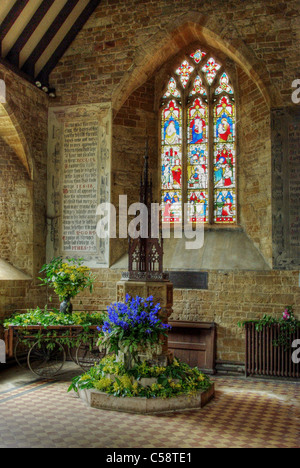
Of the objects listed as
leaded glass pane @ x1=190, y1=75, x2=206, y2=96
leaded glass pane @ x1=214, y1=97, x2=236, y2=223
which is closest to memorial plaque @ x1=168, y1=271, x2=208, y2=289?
leaded glass pane @ x1=214, y1=97, x2=236, y2=223

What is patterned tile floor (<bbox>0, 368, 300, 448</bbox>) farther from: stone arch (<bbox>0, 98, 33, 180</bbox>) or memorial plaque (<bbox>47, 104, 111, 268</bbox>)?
stone arch (<bbox>0, 98, 33, 180</bbox>)

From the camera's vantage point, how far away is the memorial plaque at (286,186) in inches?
322

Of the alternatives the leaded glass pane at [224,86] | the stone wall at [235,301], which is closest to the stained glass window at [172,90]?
the leaded glass pane at [224,86]

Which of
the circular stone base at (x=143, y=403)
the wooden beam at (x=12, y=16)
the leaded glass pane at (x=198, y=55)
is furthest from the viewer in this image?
the leaded glass pane at (x=198, y=55)

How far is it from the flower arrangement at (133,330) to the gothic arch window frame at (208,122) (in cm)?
387

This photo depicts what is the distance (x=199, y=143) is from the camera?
384 inches

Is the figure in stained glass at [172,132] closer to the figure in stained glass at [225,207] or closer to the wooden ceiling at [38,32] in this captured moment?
the figure in stained glass at [225,207]

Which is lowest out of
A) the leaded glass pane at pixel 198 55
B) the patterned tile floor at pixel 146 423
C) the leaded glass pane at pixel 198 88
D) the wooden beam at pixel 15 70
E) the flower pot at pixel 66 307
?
the patterned tile floor at pixel 146 423

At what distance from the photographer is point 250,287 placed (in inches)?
327

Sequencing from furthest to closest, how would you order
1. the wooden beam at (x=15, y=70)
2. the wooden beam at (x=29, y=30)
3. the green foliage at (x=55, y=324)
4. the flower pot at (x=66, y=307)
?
the wooden beam at (x=29, y=30) → the wooden beam at (x=15, y=70) → the flower pot at (x=66, y=307) → the green foliage at (x=55, y=324)

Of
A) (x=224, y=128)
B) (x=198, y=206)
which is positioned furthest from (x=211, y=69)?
(x=198, y=206)

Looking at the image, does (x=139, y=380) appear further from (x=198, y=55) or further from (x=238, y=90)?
(x=198, y=55)

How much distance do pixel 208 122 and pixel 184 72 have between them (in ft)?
4.33
